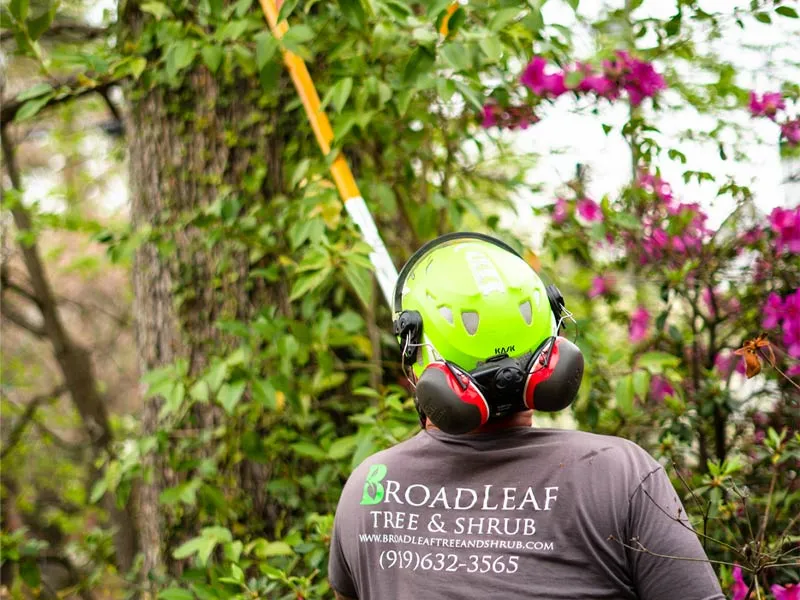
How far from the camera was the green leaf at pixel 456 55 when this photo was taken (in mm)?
2539

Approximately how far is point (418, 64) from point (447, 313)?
1185 millimetres

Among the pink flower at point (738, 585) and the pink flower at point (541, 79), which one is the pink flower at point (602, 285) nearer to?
the pink flower at point (541, 79)

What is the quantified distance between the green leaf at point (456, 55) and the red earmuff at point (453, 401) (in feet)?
3.95

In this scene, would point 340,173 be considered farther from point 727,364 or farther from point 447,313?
point 727,364

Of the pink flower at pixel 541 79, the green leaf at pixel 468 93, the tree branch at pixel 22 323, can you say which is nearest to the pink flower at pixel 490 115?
the pink flower at pixel 541 79

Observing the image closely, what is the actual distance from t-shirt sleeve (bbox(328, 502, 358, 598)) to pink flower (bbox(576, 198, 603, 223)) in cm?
174

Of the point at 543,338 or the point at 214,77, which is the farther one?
the point at 214,77

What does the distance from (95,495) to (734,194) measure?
2529mm

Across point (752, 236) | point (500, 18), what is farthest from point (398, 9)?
point (752, 236)

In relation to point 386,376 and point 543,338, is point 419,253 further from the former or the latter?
point 386,376

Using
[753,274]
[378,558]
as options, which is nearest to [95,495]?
[378,558]

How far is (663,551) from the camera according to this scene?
1.53 metres

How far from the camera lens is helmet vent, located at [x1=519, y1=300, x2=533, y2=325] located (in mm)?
1705

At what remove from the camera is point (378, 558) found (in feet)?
5.82
